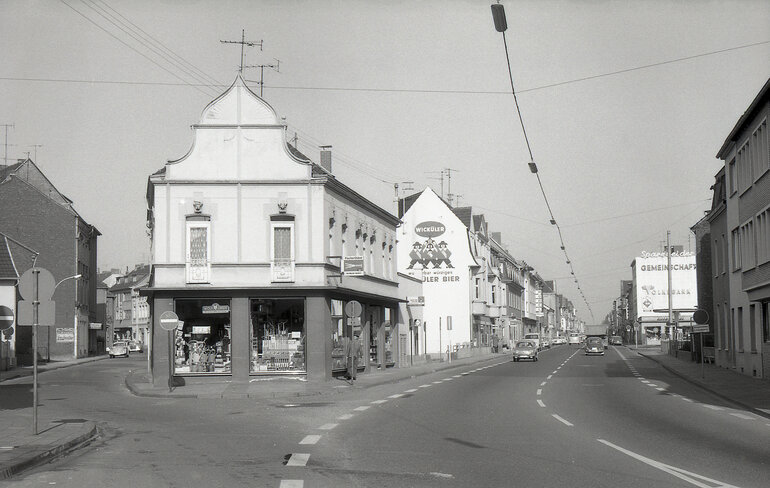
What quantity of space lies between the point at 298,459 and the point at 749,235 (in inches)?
1066

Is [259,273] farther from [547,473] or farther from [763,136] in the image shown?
[547,473]

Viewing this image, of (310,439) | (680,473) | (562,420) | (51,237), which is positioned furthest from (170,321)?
(51,237)

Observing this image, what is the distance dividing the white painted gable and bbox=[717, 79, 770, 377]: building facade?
633 inches

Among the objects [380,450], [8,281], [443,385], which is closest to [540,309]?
[8,281]

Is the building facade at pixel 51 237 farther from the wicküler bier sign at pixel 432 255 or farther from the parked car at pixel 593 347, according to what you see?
the parked car at pixel 593 347

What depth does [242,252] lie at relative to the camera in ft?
104

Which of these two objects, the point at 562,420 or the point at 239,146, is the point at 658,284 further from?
the point at 562,420

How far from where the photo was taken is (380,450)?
1300 centimetres

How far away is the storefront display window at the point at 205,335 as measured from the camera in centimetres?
3167

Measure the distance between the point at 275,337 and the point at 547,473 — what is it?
22006 millimetres

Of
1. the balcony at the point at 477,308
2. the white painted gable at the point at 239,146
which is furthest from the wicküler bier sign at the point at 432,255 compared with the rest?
the white painted gable at the point at 239,146

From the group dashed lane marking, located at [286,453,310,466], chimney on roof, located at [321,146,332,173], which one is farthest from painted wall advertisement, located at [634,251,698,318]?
dashed lane marking, located at [286,453,310,466]

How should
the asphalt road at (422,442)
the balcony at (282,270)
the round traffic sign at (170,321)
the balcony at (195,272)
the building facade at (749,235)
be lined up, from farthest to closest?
the balcony at (282,270)
the balcony at (195,272)
the building facade at (749,235)
the round traffic sign at (170,321)
the asphalt road at (422,442)

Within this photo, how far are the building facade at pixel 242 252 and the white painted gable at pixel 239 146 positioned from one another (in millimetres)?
36
